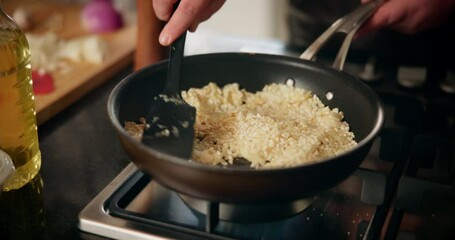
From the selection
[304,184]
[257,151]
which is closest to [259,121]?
[257,151]

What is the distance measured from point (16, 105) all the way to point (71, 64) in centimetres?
46

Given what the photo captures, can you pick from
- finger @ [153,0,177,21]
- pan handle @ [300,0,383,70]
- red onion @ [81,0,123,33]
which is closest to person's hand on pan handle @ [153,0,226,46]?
finger @ [153,0,177,21]

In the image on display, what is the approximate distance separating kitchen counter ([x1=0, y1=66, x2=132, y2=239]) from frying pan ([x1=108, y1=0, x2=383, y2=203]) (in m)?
0.12

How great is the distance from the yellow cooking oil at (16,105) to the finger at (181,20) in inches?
7.3

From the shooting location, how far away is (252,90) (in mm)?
893

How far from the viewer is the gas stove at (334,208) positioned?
699 millimetres

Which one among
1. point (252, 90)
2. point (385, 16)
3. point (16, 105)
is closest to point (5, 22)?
point (16, 105)

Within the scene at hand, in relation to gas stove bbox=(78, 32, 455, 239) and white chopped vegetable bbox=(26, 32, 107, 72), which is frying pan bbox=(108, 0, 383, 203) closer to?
gas stove bbox=(78, 32, 455, 239)

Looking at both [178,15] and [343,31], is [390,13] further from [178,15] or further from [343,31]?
[178,15]

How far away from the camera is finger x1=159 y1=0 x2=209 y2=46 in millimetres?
767

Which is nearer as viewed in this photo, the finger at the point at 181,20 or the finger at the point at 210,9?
the finger at the point at 181,20

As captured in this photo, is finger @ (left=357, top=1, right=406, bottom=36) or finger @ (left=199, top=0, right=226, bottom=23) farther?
finger @ (left=357, top=1, right=406, bottom=36)

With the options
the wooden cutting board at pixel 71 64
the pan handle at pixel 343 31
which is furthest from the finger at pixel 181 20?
the wooden cutting board at pixel 71 64

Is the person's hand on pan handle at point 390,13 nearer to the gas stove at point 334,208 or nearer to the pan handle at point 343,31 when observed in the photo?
the pan handle at point 343,31
